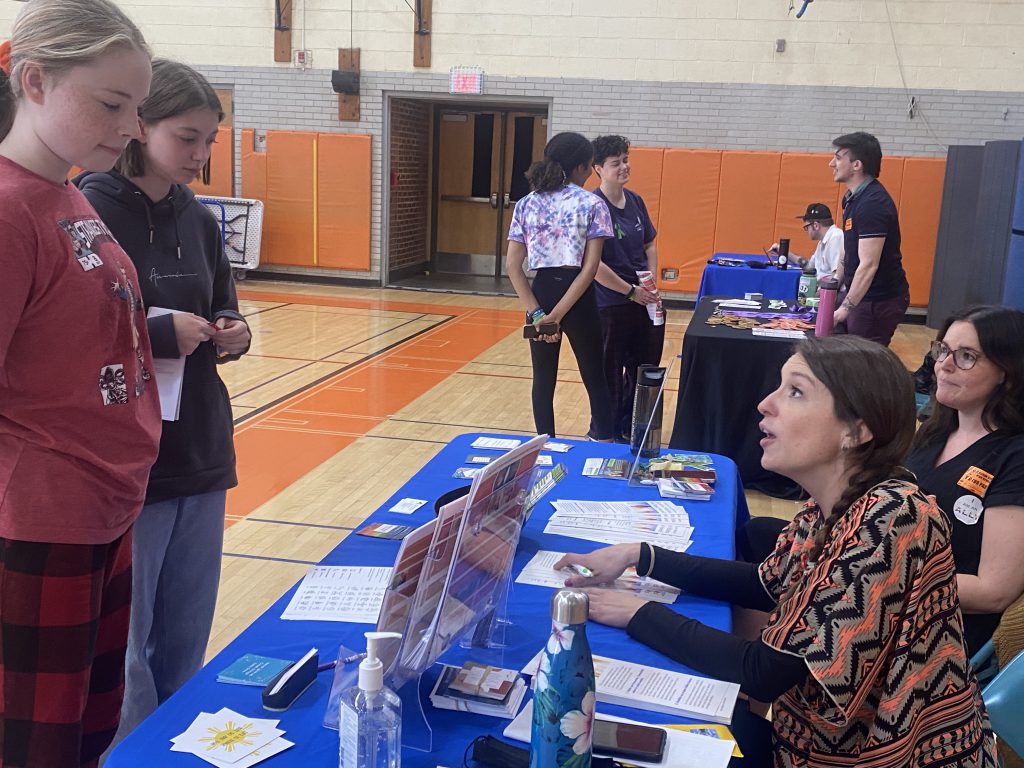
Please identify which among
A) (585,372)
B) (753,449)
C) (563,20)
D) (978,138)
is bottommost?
(753,449)

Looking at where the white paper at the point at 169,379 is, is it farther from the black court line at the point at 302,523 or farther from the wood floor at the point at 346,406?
the black court line at the point at 302,523

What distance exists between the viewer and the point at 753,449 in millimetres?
4750

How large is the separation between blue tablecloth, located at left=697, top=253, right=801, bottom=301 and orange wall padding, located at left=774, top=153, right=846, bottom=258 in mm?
3014

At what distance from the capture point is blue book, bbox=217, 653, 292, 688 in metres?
1.49

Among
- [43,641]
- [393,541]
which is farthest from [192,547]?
[43,641]

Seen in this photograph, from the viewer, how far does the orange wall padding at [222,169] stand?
11911 mm

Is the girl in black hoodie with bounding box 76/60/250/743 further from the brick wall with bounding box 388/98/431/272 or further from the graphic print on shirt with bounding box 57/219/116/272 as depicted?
the brick wall with bounding box 388/98/431/272

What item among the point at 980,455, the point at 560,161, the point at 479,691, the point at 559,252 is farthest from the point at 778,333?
the point at 479,691

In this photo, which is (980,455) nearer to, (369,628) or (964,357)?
(964,357)

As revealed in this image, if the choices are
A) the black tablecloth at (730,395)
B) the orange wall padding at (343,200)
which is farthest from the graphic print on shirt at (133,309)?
the orange wall padding at (343,200)

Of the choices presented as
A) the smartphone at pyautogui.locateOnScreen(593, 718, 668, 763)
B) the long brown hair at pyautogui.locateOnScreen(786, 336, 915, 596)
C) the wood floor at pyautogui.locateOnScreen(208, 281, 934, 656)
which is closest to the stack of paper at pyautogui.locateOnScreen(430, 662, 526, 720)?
the smartphone at pyautogui.locateOnScreen(593, 718, 668, 763)

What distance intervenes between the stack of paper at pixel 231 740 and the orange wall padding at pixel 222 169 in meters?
11.5

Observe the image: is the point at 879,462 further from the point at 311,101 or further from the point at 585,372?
the point at 311,101

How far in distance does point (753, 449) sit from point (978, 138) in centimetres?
751
